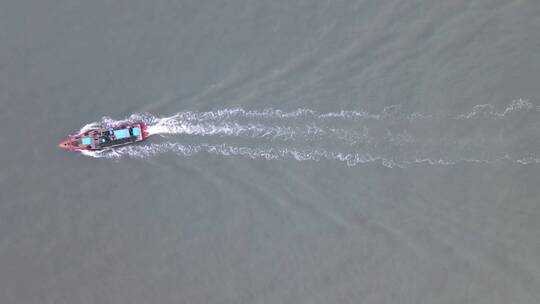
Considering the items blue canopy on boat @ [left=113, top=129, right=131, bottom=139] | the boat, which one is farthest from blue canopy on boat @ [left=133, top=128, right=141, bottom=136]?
blue canopy on boat @ [left=113, top=129, right=131, bottom=139]

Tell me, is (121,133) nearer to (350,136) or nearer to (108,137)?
(108,137)

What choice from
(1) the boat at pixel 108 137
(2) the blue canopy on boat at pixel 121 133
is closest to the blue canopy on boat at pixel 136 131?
(1) the boat at pixel 108 137

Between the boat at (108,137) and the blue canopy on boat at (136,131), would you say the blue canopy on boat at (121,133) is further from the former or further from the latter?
the blue canopy on boat at (136,131)

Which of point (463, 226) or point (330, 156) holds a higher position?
point (330, 156)

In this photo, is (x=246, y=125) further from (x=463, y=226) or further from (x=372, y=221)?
(x=463, y=226)

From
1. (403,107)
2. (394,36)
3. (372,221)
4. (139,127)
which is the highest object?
(394,36)

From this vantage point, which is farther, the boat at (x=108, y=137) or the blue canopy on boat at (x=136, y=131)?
the blue canopy on boat at (x=136, y=131)

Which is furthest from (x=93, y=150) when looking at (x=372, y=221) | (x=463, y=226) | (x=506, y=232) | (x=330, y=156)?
(x=506, y=232)

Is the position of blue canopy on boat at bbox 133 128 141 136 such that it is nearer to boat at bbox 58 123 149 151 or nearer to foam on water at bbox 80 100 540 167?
boat at bbox 58 123 149 151
